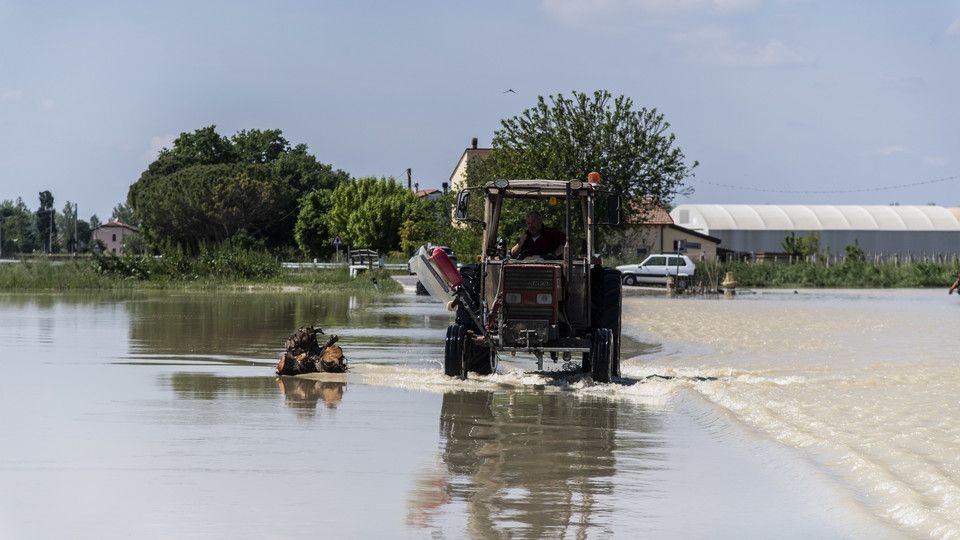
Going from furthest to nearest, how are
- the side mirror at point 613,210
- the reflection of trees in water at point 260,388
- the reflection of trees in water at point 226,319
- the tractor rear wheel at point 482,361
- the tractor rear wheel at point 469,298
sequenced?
the reflection of trees in water at point 226,319
the tractor rear wheel at point 482,361
the tractor rear wheel at point 469,298
the side mirror at point 613,210
the reflection of trees in water at point 260,388

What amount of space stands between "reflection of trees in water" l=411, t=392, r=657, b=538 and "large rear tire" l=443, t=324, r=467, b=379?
1.07 m

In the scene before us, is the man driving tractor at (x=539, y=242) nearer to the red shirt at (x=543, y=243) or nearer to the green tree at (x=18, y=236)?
the red shirt at (x=543, y=243)

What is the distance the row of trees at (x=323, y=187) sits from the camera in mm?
49594

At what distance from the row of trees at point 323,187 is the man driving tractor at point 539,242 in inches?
1257

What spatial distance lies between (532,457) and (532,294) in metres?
5.56

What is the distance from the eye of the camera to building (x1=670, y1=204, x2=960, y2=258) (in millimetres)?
108438

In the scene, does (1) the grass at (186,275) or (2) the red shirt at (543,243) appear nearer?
(2) the red shirt at (543,243)

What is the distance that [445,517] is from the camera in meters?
8.16

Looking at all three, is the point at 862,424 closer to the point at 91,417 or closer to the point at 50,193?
the point at 91,417

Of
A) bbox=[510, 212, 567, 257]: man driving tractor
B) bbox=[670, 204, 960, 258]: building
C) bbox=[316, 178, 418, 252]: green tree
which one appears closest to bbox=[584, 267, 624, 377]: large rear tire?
bbox=[510, 212, 567, 257]: man driving tractor

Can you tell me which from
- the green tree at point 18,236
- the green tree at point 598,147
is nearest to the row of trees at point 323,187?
the green tree at point 598,147

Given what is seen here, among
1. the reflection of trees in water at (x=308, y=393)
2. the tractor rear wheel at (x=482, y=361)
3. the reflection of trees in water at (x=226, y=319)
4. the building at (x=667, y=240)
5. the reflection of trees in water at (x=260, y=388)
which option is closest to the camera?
the reflection of trees in water at (x=308, y=393)

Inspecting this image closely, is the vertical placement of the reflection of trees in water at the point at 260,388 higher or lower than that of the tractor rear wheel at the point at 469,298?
lower

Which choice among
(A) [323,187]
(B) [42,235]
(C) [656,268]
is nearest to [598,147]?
(C) [656,268]
